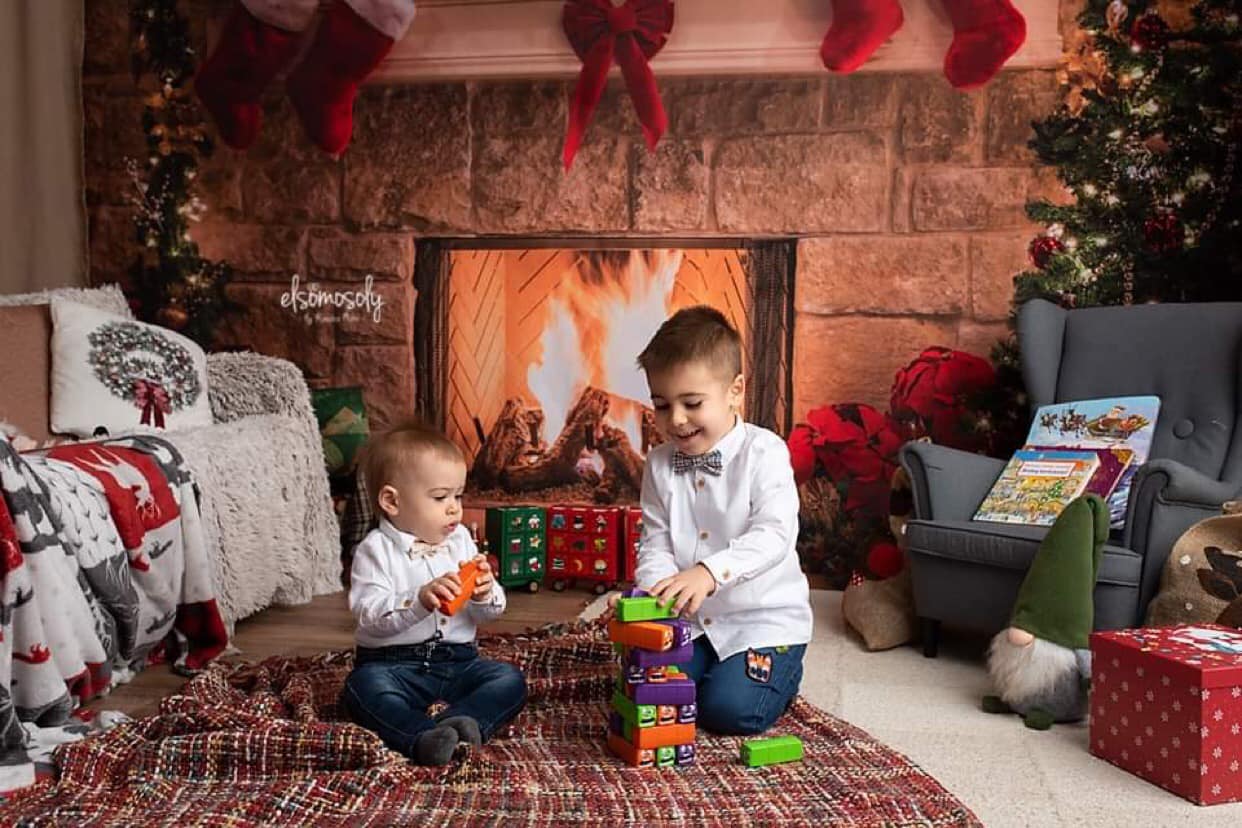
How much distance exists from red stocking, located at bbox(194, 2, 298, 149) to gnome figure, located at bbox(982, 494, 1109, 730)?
2.86 meters

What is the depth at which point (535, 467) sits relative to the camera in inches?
156

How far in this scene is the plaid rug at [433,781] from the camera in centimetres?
177

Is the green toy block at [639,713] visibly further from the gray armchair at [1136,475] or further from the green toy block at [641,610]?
the gray armchair at [1136,475]

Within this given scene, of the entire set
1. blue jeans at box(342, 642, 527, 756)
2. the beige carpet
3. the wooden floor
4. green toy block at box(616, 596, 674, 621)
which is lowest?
the wooden floor

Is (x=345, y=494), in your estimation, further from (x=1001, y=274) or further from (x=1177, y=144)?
(x=1177, y=144)

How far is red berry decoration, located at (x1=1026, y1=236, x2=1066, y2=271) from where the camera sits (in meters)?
3.59

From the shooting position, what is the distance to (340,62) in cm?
398

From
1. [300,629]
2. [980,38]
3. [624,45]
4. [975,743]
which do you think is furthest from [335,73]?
[975,743]

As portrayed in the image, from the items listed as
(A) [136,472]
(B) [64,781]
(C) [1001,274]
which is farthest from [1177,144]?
(B) [64,781]

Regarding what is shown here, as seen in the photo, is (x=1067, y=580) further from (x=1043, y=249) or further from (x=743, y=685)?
(x=1043, y=249)

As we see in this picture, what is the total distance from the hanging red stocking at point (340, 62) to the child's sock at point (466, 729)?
2493mm

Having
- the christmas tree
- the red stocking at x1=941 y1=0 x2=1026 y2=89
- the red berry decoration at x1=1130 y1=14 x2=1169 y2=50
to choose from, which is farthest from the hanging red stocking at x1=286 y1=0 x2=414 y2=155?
the red berry decoration at x1=1130 y1=14 x2=1169 y2=50

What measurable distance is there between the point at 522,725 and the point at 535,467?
1.79m

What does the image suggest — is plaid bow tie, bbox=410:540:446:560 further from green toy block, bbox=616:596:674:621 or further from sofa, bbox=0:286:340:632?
sofa, bbox=0:286:340:632
